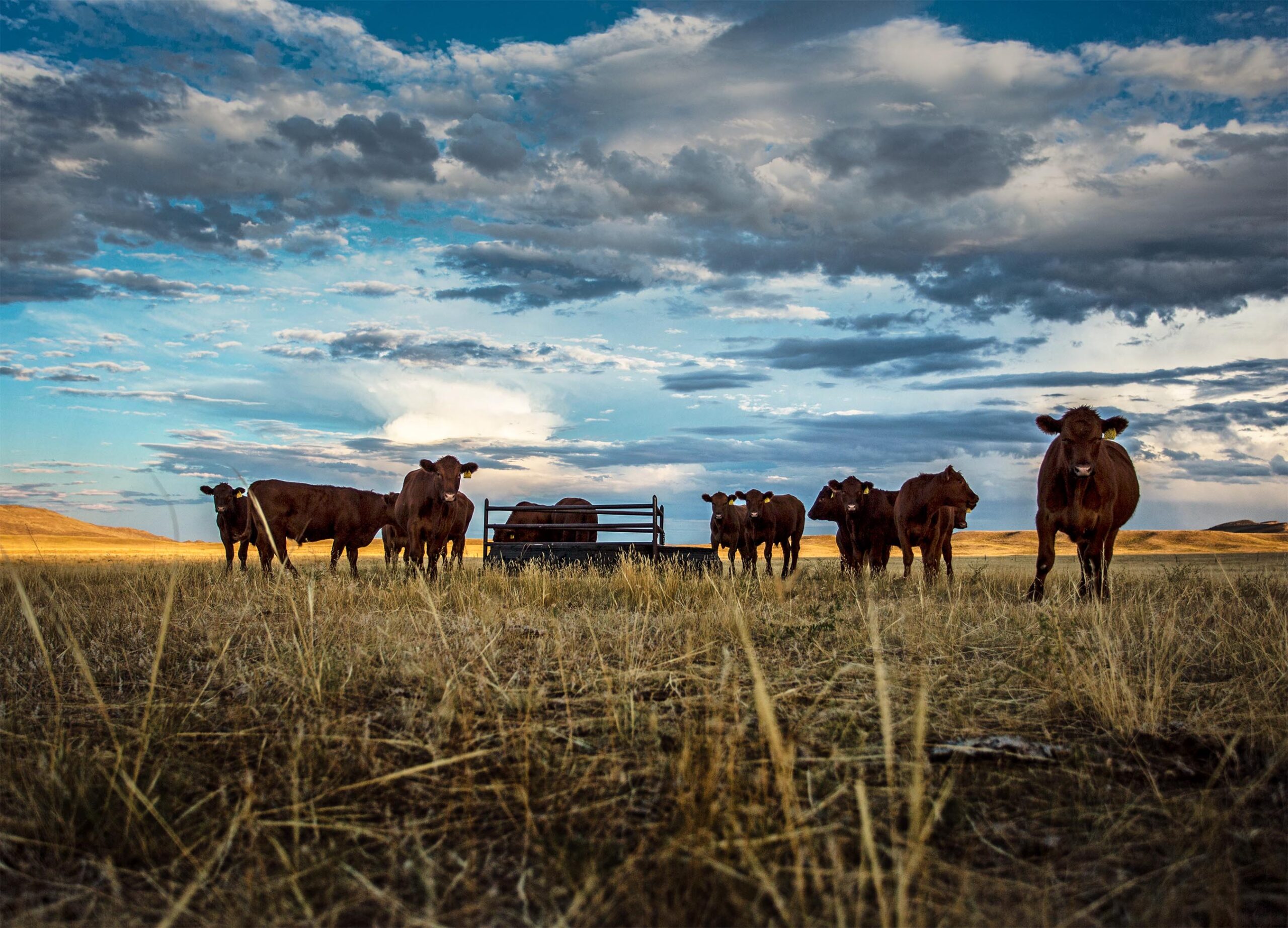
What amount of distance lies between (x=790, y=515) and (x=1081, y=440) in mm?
14833

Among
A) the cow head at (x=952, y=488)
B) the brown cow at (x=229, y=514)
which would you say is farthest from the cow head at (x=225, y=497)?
the cow head at (x=952, y=488)

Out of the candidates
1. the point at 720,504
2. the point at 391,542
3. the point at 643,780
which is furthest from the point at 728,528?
the point at 643,780

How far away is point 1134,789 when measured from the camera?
152 inches

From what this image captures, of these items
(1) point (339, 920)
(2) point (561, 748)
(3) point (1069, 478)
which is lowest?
(1) point (339, 920)

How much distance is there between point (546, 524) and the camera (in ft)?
75.8

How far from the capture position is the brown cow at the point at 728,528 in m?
21.8

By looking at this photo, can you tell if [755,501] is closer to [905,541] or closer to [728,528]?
[728,528]

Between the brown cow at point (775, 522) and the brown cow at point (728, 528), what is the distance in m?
0.19

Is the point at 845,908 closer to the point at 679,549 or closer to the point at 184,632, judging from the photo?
the point at 184,632

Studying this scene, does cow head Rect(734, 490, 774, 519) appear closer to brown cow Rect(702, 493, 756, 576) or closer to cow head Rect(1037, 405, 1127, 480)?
brown cow Rect(702, 493, 756, 576)

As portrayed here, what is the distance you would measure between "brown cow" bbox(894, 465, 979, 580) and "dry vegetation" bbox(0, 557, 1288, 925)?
9512 millimetres

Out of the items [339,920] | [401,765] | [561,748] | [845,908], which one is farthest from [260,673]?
[845,908]

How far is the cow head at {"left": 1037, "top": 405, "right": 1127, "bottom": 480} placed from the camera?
Answer: 10.3 m

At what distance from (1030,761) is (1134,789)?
1.45 feet
